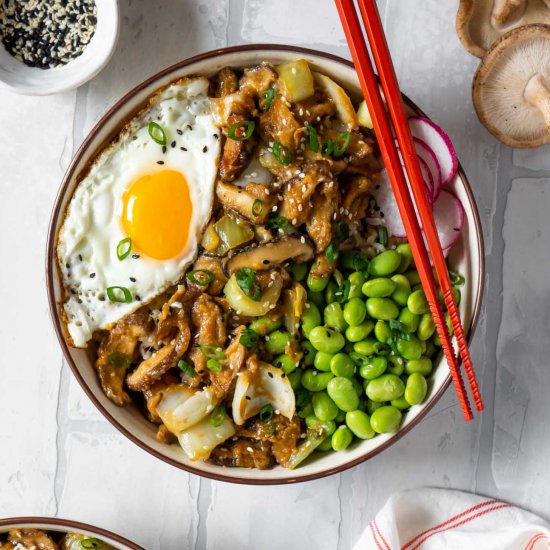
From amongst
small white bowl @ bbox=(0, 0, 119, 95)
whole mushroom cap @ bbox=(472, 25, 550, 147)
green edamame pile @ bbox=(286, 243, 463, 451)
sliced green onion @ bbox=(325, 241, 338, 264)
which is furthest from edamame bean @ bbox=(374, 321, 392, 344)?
small white bowl @ bbox=(0, 0, 119, 95)

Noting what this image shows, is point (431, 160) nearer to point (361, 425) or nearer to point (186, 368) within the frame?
point (361, 425)

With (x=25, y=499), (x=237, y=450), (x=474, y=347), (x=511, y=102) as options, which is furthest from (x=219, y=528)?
(x=511, y=102)

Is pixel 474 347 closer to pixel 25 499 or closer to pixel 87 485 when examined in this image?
pixel 87 485

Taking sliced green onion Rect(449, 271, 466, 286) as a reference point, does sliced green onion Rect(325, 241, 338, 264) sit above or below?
above

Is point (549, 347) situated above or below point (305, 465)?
above

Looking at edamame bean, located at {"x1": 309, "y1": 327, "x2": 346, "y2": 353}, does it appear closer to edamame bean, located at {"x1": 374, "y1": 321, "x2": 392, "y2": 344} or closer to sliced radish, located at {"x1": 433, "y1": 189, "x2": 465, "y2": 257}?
edamame bean, located at {"x1": 374, "y1": 321, "x2": 392, "y2": 344}

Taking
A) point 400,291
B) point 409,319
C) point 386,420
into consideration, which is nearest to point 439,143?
point 400,291
